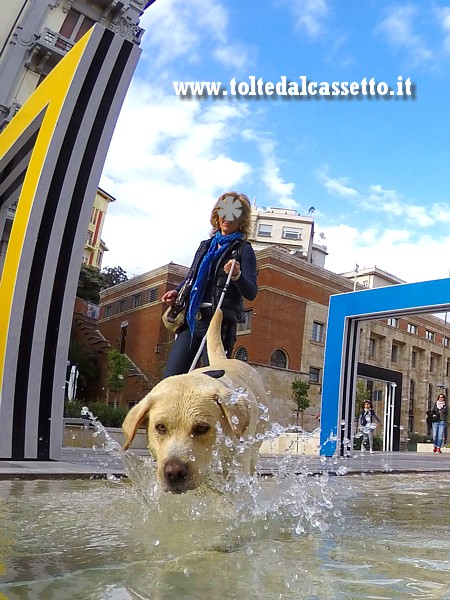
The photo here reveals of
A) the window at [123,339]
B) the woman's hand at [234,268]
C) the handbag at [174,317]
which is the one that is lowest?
the handbag at [174,317]

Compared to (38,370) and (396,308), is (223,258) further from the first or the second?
(396,308)

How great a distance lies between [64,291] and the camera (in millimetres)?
6457

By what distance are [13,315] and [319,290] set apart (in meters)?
37.5

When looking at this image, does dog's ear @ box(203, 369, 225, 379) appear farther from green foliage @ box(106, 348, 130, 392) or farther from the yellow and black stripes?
green foliage @ box(106, 348, 130, 392)

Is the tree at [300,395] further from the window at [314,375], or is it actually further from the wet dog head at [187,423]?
the wet dog head at [187,423]

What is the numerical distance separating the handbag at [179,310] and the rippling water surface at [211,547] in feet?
4.43

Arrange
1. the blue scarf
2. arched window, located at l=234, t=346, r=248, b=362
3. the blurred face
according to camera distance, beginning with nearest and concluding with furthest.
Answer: the blue scarf
the blurred face
arched window, located at l=234, t=346, r=248, b=362

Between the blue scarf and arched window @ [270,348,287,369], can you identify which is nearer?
the blue scarf

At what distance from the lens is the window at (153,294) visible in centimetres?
4271

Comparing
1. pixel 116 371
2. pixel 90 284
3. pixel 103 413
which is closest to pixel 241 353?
pixel 116 371

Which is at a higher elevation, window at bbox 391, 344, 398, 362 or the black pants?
window at bbox 391, 344, 398, 362

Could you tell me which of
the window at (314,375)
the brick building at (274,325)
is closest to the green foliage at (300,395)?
the brick building at (274,325)

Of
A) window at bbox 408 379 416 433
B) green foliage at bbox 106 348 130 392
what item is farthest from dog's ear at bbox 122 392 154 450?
window at bbox 408 379 416 433

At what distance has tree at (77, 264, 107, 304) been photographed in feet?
141
